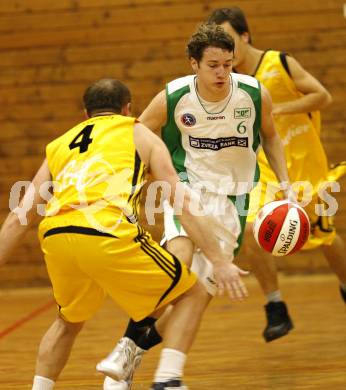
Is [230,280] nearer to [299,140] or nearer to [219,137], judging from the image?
[219,137]

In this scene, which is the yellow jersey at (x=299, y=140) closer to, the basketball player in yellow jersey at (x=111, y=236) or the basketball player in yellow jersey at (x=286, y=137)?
the basketball player in yellow jersey at (x=286, y=137)

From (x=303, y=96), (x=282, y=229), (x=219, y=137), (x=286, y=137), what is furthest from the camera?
(x=286, y=137)

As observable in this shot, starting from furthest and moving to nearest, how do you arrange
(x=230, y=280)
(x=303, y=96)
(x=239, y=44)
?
1. (x=303, y=96)
2. (x=239, y=44)
3. (x=230, y=280)

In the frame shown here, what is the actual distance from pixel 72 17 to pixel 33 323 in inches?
150

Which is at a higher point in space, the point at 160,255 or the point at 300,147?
the point at 160,255

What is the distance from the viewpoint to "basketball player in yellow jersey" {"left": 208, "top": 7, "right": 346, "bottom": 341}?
588cm

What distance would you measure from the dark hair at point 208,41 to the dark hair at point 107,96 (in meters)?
0.71

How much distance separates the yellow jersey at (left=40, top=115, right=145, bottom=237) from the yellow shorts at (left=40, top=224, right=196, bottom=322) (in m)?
0.06

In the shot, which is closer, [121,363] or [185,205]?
[185,205]

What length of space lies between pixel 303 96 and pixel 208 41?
1.74 meters

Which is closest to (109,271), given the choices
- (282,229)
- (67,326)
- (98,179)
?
(98,179)

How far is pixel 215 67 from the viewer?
15.2 feet

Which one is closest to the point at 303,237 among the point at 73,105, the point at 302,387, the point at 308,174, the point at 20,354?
the point at 302,387

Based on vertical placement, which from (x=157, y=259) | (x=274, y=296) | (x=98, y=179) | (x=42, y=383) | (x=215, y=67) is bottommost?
(x=274, y=296)
